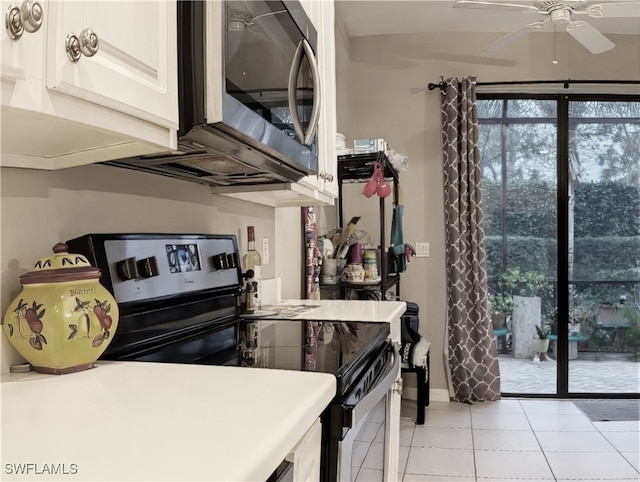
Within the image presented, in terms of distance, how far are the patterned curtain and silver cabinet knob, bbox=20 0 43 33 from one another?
139 inches

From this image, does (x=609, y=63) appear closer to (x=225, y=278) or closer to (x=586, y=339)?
(x=586, y=339)

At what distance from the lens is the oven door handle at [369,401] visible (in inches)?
39.7

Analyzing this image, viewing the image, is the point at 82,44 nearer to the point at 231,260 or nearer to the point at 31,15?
the point at 31,15

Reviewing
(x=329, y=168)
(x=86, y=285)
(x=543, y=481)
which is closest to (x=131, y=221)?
(x=86, y=285)

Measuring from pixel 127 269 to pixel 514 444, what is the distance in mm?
2665

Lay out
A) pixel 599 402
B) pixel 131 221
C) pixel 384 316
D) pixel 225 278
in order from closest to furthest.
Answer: pixel 131 221 → pixel 225 278 → pixel 384 316 → pixel 599 402

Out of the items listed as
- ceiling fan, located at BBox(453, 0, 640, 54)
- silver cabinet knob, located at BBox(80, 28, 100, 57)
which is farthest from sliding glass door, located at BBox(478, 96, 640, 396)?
silver cabinet knob, located at BBox(80, 28, 100, 57)

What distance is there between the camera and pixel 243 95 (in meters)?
1.23

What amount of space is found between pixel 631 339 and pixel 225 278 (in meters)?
3.65

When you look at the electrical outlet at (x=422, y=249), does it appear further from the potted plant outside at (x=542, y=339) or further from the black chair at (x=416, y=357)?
the potted plant outside at (x=542, y=339)

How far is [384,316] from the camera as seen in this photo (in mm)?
1857

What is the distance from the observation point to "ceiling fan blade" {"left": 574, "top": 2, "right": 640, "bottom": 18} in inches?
107

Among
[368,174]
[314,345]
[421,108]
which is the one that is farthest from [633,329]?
[314,345]

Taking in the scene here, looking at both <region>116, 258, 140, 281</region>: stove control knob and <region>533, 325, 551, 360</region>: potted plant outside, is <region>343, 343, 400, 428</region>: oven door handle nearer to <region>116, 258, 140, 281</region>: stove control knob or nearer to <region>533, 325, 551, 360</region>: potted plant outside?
<region>116, 258, 140, 281</region>: stove control knob
